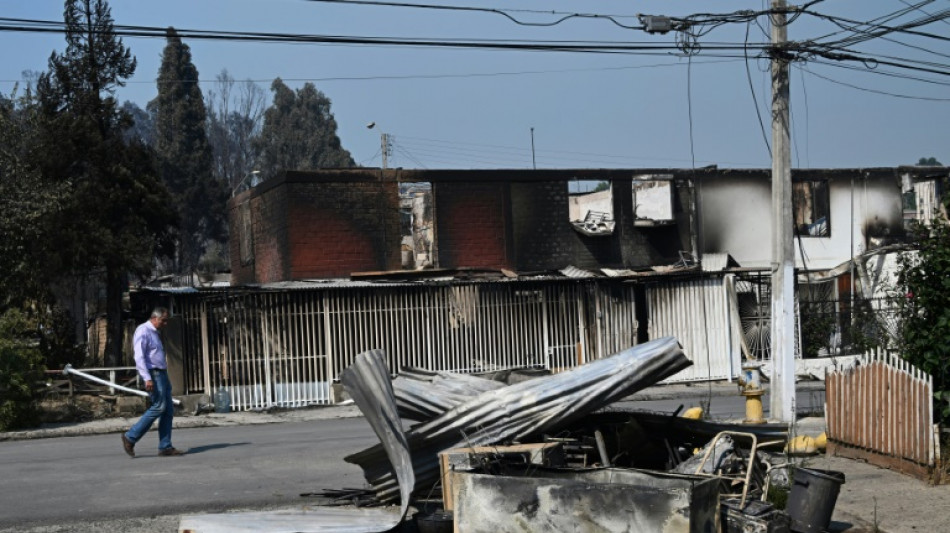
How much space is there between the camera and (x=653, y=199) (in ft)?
109

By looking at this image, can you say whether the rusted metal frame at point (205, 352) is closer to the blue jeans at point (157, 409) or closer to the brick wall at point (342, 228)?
the brick wall at point (342, 228)

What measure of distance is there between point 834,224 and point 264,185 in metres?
18.7

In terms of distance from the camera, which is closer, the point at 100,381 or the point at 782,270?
the point at 782,270

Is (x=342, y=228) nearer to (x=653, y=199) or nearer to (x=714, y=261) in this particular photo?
(x=653, y=199)

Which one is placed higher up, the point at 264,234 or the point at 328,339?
the point at 264,234

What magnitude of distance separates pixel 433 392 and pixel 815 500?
3492 millimetres

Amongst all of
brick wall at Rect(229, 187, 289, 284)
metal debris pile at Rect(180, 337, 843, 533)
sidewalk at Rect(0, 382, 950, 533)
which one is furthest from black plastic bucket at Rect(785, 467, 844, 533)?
brick wall at Rect(229, 187, 289, 284)

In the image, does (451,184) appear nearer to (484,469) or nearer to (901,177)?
(901,177)

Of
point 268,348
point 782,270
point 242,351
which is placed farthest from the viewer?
point 268,348

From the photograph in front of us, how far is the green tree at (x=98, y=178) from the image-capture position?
979 inches

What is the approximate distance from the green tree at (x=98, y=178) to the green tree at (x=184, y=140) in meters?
40.2

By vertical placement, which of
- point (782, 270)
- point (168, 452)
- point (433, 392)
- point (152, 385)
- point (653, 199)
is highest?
point (653, 199)

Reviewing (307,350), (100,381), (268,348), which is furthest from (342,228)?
(100,381)

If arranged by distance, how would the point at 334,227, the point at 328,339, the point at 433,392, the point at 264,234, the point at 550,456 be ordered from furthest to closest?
the point at 264,234 → the point at 334,227 → the point at 328,339 → the point at 433,392 → the point at 550,456
